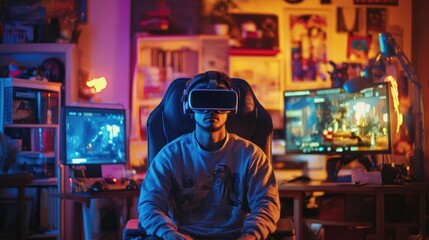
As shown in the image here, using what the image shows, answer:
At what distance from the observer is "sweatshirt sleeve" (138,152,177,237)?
6.86 feet

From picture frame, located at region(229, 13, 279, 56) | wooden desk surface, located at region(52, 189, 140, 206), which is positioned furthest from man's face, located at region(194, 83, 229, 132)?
picture frame, located at region(229, 13, 279, 56)

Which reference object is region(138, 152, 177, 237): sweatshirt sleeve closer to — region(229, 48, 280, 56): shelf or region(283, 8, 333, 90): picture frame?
region(229, 48, 280, 56): shelf

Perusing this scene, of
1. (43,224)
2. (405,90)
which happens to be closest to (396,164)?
(405,90)

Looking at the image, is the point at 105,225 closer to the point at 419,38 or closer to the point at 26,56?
the point at 26,56

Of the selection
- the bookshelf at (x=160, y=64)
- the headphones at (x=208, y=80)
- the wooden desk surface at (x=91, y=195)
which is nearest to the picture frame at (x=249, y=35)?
the bookshelf at (x=160, y=64)

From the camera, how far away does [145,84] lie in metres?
3.99

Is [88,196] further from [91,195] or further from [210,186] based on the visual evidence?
[210,186]

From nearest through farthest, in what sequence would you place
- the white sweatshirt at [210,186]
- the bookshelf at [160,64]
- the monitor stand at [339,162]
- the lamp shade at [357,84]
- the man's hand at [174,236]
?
the man's hand at [174,236] → the white sweatshirt at [210,186] → the lamp shade at [357,84] → the monitor stand at [339,162] → the bookshelf at [160,64]

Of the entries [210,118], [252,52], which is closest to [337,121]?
[252,52]

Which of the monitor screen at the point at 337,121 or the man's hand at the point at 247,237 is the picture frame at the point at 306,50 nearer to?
the monitor screen at the point at 337,121

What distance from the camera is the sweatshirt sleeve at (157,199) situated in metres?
2.09

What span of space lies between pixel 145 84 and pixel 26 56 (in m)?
0.84

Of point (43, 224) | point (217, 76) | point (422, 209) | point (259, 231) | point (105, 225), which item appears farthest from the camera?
point (105, 225)

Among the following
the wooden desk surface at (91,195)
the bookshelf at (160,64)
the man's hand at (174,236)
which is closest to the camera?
the man's hand at (174,236)
